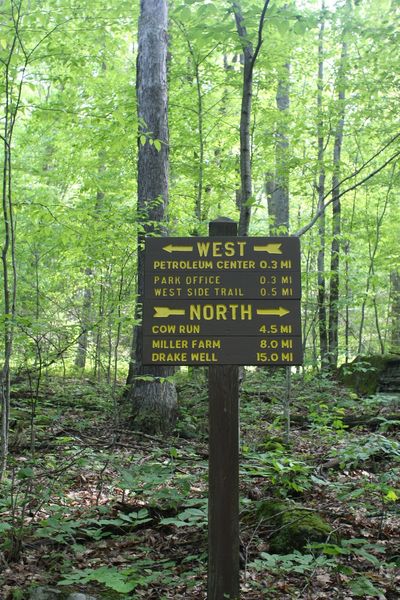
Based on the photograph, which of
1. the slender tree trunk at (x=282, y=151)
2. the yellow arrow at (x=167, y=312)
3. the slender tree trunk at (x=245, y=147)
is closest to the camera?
the yellow arrow at (x=167, y=312)

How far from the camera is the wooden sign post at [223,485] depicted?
3.25 m

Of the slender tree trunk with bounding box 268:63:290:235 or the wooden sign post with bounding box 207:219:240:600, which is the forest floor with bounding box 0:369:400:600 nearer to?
the wooden sign post with bounding box 207:219:240:600

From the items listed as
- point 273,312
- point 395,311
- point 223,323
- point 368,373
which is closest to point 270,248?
point 273,312

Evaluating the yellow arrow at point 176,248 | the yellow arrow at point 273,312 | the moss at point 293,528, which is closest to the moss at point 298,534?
the moss at point 293,528

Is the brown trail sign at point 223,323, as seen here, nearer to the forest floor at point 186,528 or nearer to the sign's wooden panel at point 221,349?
the sign's wooden panel at point 221,349

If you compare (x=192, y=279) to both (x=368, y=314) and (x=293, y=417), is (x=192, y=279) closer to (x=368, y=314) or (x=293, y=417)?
(x=293, y=417)

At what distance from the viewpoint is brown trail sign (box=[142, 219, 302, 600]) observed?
3.29 m

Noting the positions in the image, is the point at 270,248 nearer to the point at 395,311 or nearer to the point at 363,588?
the point at 363,588

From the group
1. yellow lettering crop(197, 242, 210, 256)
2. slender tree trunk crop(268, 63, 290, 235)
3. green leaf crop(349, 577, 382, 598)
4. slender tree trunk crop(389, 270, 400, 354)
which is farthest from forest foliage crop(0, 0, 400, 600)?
slender tree trunk crop(389, 270, 400, 354)

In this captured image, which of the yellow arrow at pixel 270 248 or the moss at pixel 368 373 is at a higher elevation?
the yellow arrow at pixel 270 248

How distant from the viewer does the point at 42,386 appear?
11.0m

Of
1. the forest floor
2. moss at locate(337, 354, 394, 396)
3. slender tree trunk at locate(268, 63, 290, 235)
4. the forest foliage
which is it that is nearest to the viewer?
the forest floor

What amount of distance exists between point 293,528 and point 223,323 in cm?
189

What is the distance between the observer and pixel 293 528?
161 inches
